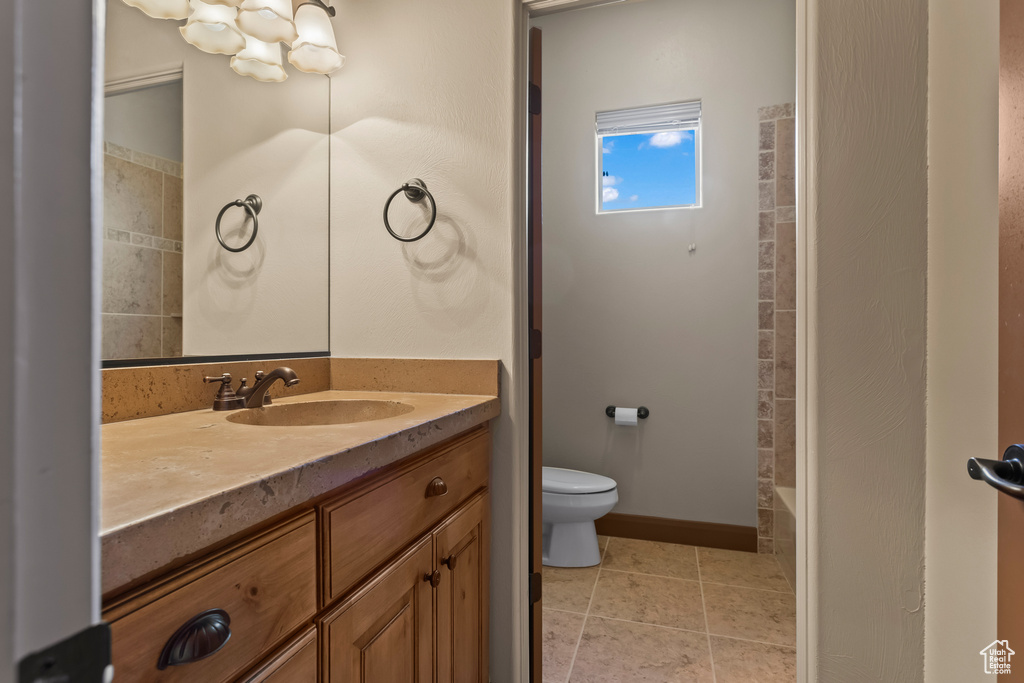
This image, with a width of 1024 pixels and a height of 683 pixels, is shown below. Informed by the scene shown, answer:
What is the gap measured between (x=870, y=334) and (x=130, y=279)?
66.9 inches

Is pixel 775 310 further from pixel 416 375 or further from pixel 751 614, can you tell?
pixel 416 375

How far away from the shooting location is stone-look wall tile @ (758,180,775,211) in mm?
2328

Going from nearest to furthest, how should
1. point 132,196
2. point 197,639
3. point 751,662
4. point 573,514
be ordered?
point 197,639
point 132,196
point 751,662
point 573,514

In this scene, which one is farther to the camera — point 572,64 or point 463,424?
point 572,64

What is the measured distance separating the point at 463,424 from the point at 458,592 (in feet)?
1.35

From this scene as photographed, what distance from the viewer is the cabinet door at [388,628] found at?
0.79 metres

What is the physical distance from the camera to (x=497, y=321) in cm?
142

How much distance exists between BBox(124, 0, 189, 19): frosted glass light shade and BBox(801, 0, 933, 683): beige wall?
152 cm

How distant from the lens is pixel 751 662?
63.2 inches

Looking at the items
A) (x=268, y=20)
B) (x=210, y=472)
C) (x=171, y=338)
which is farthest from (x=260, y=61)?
(x=210, y=472)

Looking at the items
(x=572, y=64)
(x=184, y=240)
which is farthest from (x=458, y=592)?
(x=572, y=64)

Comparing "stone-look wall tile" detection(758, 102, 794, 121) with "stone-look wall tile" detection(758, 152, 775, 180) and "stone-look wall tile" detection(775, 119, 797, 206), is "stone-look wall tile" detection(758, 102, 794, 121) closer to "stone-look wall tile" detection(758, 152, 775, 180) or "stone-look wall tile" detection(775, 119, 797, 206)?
"stone-look wall tile" detection(775, 119, 797, 206)

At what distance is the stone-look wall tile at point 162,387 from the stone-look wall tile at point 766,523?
88.6 inches

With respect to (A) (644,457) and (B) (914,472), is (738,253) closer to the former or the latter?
(A) (644,457)
